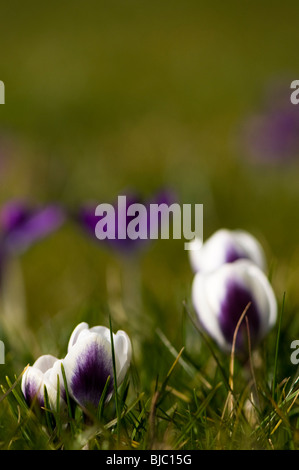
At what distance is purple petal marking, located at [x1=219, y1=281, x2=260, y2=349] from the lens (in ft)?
2.54

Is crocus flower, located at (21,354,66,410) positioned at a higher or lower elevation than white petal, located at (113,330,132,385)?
lower

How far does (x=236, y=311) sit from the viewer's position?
78 cm

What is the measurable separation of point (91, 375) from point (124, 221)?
520mm

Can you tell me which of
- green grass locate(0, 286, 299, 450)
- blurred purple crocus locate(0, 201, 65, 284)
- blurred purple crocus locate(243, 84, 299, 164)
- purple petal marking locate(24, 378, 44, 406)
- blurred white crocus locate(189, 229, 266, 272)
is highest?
blurred purple crocus locate(243, 84, 299, 164)

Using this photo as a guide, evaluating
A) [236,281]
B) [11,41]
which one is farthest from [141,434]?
[11,41]

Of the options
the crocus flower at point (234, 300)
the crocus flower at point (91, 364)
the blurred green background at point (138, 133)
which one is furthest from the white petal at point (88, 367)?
the blurred green background at point (138, 133)

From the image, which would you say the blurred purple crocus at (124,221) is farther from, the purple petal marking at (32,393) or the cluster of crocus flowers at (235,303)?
the purple petal marking at (32,393)

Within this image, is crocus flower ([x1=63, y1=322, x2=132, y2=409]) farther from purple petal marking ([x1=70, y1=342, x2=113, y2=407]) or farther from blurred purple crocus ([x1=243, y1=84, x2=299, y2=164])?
blurred purple crocus ([x1=243, y1=84, x2=299, y2=164])

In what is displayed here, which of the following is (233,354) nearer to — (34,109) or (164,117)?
Result: (164,117)

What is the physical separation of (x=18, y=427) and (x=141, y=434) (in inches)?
4.4

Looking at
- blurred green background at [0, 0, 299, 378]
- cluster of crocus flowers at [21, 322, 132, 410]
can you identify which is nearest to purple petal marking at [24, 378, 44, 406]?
cluster of crocus flowers at [21, 322, 132, 410]

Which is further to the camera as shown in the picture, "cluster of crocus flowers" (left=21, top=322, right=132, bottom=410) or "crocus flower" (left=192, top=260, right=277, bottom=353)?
"crocus flower" (left=192, top=260, right=277, bottom=353)

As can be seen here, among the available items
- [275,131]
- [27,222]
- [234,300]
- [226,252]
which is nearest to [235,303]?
[234,300]

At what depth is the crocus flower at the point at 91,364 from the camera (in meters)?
0.65
